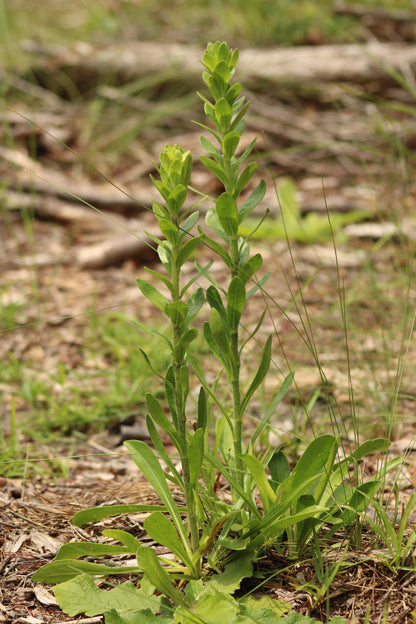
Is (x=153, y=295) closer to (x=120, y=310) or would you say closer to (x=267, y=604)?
(x=267, y=604)

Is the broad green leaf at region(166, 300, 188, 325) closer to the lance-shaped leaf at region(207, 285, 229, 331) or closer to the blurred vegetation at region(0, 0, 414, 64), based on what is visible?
the lance-shaped leaf at region(207, 285, 229, 331)

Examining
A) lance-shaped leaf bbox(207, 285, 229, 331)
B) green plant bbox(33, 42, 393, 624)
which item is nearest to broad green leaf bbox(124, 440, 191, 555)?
green plant bbox(33, 42, 393, 624)

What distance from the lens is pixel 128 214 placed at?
405 cm

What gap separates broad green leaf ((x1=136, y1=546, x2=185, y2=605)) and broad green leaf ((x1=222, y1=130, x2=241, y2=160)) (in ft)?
2.47

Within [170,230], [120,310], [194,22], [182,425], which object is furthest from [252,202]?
[194,22]

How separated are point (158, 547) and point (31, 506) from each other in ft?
1.25

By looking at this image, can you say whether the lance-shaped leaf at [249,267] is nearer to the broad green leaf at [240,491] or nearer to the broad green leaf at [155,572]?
the broad green leaf at [240,491]

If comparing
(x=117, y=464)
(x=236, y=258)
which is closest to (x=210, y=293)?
(x=236, y=258)

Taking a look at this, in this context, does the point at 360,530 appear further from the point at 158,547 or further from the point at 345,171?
the point at 345,171

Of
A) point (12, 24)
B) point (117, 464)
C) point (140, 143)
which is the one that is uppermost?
point (12, 24)

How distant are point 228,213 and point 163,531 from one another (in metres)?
0.62

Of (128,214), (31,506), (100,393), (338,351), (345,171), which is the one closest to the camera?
(31,506)

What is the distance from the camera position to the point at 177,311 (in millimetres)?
1138

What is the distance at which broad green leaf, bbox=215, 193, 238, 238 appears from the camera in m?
1.13
